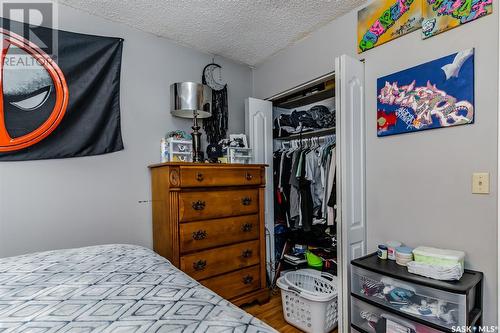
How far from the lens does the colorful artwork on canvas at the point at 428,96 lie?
1.46 metres

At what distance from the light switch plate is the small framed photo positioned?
178 centimetres

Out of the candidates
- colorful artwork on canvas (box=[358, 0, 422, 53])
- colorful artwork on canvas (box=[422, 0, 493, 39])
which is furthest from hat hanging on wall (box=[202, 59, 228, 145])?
colorful artwork on canvas (box=[422, 0, 493, 39])

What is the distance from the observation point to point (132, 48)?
2.23m

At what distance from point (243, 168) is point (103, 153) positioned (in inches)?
44.0

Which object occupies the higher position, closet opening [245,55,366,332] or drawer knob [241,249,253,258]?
closet opening [245,55,366,332]

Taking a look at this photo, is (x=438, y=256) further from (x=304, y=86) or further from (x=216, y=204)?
(x=304, y=86)

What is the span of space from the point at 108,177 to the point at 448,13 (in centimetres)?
257

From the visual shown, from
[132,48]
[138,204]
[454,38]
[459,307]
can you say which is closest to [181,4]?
[132,48]

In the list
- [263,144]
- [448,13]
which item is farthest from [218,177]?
[448,13]

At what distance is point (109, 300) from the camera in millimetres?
802

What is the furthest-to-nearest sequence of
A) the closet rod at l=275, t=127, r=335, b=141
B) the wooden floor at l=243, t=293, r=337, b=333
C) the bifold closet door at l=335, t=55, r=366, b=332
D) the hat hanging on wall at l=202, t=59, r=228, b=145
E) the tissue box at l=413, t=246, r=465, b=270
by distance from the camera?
1. the hat hanging on wall at l=202, t=59, r=228, b=145
2. the closet rod at l=275, t=127, r=335, b=141
3. the wooden floor at l=243, t=293, r=337, b=333
4. the bifold closet door at l=335, t=55, r=366, b=332
5. the tissue box at l=413, t=246, r=465, b=270

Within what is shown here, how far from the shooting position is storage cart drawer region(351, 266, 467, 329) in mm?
1274

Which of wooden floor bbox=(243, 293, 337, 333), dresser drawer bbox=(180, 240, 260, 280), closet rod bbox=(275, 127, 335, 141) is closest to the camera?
dresser drawer bbox=(180, 240, 260, 280)

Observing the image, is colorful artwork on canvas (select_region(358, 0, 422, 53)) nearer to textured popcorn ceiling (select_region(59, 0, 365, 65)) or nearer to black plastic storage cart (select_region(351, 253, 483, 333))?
textured popcorn ceiling (select_region(59, 0, 365, 65))
